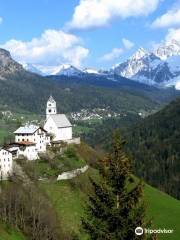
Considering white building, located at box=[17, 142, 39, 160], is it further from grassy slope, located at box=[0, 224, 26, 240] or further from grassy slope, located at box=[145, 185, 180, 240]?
grassy slope, located at box=[145, 185, 180, 240]

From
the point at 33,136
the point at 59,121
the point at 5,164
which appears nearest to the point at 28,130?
the point at 33,136

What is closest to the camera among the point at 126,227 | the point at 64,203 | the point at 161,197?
the point at 126,227

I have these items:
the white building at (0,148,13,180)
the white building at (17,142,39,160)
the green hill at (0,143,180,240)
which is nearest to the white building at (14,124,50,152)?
the white building at (17,142,39,160)

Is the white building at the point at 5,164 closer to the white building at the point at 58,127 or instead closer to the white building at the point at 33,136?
the white building at the point at 33,136

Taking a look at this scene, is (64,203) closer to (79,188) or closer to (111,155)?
(79,188)

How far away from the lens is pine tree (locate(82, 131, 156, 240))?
34469 mm

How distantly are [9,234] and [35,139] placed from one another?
33.6 m

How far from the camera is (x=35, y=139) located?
413 feet

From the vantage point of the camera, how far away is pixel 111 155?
3612 centimetres

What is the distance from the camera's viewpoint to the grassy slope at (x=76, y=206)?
364 feet

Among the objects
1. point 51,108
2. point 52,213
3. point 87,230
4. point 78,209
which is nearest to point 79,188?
point 78,209

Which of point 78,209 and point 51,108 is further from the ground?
point 51,108

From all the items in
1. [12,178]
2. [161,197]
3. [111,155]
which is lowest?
[161,197]

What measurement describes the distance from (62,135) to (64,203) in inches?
1238
